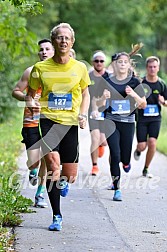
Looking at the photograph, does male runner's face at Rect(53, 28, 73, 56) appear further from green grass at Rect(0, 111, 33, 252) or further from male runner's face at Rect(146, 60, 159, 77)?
male runner's face at Rect(146, 60, 159, 77)

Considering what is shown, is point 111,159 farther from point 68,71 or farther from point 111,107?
point 68,71

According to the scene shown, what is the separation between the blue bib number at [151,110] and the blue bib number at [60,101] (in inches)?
183

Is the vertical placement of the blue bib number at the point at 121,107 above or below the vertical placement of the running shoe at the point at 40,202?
above

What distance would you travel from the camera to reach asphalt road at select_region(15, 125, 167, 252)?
7324 millimetres

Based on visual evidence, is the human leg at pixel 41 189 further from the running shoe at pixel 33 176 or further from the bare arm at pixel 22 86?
the bare arm at pixel 22 86

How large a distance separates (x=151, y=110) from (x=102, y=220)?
4211 millimetres

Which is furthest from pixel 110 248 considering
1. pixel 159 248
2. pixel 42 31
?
pixel 42 31

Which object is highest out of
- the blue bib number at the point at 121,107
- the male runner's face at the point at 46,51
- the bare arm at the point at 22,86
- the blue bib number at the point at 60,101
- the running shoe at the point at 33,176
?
the male runner's face at the point at 46,51

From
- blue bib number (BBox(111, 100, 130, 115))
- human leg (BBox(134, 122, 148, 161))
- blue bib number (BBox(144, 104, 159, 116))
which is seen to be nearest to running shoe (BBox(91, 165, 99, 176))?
human leg (BBox(134, 122, 148, 161))

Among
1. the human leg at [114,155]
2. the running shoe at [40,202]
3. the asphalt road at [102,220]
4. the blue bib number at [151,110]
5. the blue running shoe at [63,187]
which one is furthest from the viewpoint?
the blue bib number at [151,110]

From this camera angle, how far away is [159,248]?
7297 mm

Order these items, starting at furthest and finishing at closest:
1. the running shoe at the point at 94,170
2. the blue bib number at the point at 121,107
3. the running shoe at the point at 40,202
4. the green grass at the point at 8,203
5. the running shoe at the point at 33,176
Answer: the running shoe at the point at 94,170, the blue bib number at the point at 121,107, the running shoe at the point at 33,176, the running shoe at the point at 40,202, the green grass at the point at 8,203

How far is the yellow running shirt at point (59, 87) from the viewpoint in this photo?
796 cm

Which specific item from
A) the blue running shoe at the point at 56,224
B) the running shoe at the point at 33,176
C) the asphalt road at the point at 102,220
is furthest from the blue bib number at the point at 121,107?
the blue running shoe at the point at 56,224
